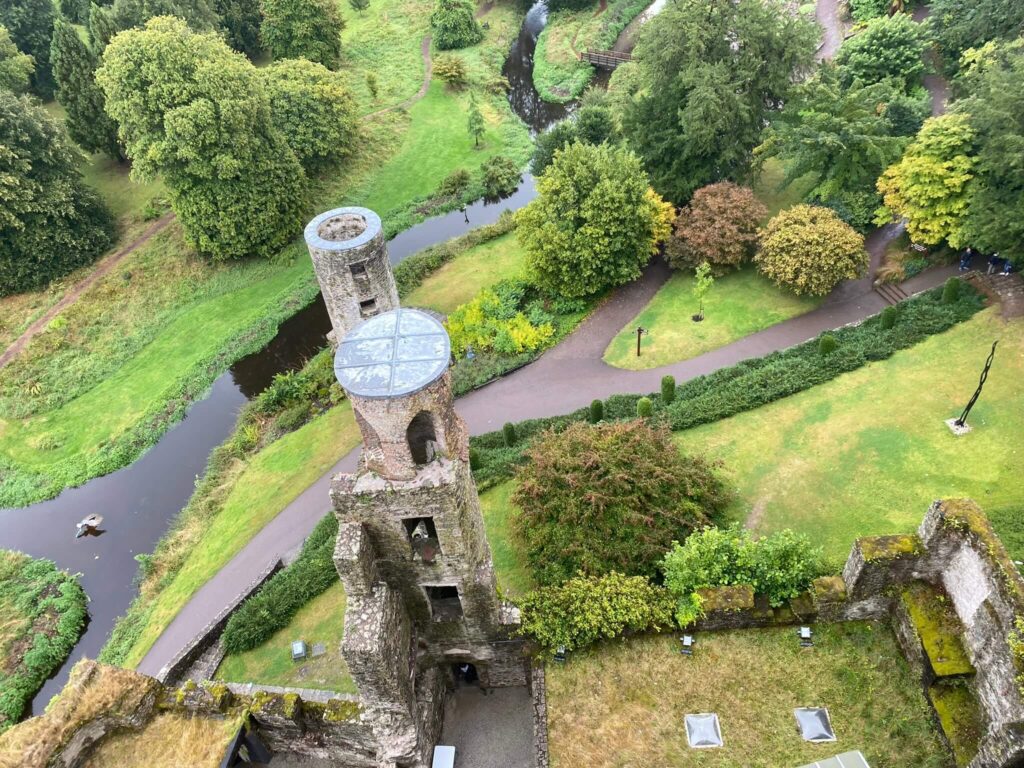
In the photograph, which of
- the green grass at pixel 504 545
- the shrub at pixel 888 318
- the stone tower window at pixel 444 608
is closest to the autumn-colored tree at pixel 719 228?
→ the shrub at pixel 888 318

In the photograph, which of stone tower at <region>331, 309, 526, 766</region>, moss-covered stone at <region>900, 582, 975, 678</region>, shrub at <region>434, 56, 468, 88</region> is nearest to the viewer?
stone tower at <region>331, 309, 526, 766</region>

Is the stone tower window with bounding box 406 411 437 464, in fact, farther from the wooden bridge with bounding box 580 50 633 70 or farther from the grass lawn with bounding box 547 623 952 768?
the wooden bridge with bounding box 580 50 633 70

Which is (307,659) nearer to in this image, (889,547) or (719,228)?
(889,547)

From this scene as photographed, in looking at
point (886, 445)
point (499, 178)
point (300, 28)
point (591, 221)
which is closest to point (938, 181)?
point (886, 445)

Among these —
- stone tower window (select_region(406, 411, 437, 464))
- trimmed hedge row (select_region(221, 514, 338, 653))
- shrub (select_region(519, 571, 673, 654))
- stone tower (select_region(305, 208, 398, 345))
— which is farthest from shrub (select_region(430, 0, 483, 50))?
shrub (select_region(519, 571, 673, 654))

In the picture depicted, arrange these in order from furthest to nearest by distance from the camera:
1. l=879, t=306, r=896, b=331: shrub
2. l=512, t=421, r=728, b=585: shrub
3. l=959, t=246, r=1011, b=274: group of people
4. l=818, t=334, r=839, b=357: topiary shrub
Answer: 1. l=959, t=246, r=1011, b=274: group of people
2. l=879, t=306, r=896, b=331: shrub
3. l=818, t=334, r=839, b=357: topiary shrub
4. l=512, t=421, r=728, b=585: shrub

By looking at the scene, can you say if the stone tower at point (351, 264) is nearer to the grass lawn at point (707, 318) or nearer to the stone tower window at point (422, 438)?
the stone tower window at point (422, 438)

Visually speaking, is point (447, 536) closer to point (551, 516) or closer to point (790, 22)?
point (551, 516)
